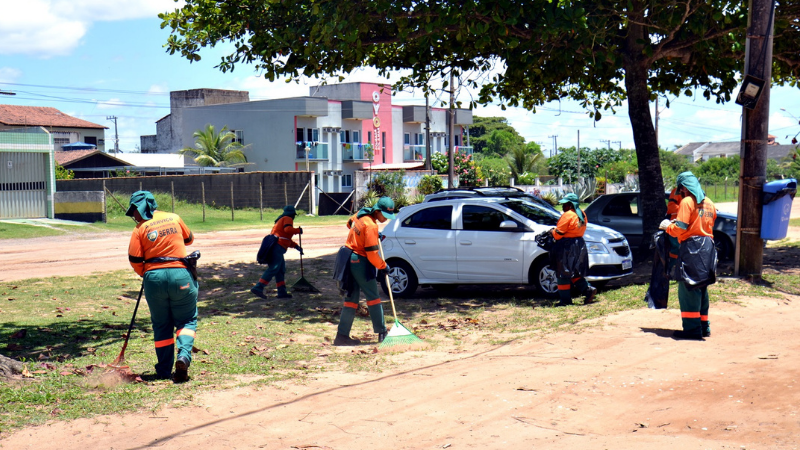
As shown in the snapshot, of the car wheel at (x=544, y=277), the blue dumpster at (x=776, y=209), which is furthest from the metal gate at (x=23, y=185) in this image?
the blue dumpster at (x=776, y=209)

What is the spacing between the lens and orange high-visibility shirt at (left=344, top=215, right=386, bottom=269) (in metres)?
9.16

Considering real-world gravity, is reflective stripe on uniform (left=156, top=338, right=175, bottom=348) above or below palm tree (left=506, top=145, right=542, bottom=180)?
below

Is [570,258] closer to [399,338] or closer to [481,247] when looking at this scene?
[481,247]

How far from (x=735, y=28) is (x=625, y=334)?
21.2 feet

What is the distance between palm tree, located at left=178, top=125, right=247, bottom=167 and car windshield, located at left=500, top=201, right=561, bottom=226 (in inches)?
1640

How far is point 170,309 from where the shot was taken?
24.6 ft

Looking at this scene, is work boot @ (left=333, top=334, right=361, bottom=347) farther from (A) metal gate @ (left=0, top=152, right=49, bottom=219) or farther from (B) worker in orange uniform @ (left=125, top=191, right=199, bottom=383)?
(A) metal gate @ (left=0, top=152, right=49, bottom=219)

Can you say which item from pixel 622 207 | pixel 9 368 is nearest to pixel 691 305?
pixel 9 368

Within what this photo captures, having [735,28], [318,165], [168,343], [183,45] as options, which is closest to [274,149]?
[318,165]

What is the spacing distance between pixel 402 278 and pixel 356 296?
3408 mm

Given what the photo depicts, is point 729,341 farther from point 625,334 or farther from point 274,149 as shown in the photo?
point 274,149

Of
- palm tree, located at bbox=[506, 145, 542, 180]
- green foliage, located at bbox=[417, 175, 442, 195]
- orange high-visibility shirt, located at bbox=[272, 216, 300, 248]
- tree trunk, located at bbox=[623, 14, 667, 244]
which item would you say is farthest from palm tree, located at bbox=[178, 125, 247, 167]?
tree trunk, located at bbox=[623, 14, 667, 244]

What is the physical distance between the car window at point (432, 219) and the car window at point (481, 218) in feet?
0.85

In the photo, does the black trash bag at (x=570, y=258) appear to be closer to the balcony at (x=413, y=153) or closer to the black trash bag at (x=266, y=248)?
the black trash bag at (x=266, y=248)
